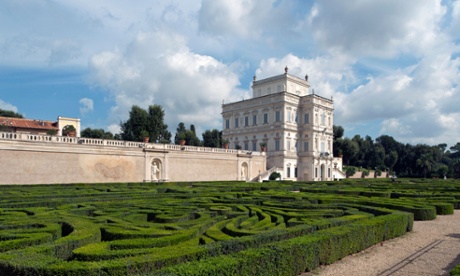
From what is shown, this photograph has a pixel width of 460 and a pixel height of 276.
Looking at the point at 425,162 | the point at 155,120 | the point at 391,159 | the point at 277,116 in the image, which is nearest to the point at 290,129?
the point at 277,116

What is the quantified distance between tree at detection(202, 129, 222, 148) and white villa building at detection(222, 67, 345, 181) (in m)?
12.0

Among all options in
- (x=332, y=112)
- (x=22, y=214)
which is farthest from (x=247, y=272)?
(x=332, y=112)

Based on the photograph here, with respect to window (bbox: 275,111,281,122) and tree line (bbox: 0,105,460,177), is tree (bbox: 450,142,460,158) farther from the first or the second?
window (bbox: 275,111,281,122)

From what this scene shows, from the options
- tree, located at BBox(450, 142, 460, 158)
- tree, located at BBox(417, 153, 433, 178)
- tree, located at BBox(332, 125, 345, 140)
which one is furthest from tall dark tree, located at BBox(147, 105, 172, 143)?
tree, located at BBox(450, 142, 460, 158)

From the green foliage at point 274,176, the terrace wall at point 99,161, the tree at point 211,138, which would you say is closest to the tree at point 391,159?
the tree at point 211,138

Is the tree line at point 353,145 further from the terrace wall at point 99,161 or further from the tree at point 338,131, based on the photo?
the terrace wall at point 99,161

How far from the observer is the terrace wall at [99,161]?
26234 millimetres

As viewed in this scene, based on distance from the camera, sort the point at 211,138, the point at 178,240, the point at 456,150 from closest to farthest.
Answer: the point at 178,240, the point at 211,138, the point at 456,150

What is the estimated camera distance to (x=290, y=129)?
2147 inches

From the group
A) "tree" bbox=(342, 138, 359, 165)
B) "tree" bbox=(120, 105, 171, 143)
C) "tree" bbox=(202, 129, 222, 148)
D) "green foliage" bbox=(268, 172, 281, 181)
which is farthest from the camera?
"tree" bbox=(202, 129, 222, 148)

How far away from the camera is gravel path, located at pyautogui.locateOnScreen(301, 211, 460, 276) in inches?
297

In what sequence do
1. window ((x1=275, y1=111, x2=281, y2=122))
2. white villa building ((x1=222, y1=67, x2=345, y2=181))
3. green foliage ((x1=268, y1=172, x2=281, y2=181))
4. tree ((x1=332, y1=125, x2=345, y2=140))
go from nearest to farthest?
green foliage ((x1=268, y1=172, x2=281, y2=181)), white villa building ((x1=222, y1=67, x2=345, y2=181)), window ((x1=275, y1=111, x2=281, y2=122)), tree ((x1=332, y1=125, x2=345, y2=140))

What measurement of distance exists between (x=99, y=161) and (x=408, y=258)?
2696 centimetres

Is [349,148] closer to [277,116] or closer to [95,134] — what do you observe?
[277,116]
